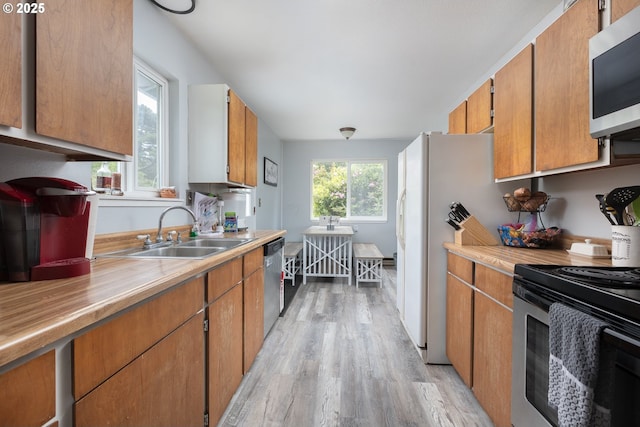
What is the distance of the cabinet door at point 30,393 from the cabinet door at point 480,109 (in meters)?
2.46

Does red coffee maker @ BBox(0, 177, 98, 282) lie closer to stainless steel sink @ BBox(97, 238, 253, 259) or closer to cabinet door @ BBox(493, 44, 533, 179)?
→ stainless steel sink @ BBox(97, 238, 253, 259)

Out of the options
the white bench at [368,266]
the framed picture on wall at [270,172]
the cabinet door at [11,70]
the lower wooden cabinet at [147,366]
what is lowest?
the white bench at [368,266]

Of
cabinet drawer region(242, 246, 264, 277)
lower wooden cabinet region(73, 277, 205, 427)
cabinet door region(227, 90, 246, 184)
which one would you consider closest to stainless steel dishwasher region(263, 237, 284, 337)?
cabinet drawer region(242, 246, 264, 277)

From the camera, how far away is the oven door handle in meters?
0.67

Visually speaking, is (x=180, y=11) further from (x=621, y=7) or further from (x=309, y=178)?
(x=309, y=178)

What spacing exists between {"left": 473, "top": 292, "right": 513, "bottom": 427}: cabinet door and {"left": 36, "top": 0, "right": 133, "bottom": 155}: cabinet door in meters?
1.82

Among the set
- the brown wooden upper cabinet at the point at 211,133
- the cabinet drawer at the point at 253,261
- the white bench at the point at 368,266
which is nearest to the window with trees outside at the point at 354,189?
the white bench at the point at 368,266

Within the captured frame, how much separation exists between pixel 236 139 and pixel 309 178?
3294 millimetres

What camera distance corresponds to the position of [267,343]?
7.56 ft

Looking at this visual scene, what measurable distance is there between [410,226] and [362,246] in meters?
2.45

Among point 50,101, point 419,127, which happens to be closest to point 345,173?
point 419,127

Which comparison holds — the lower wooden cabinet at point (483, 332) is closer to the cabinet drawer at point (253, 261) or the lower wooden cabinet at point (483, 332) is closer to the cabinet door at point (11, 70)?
the cabinet drawer at point (253, 261)

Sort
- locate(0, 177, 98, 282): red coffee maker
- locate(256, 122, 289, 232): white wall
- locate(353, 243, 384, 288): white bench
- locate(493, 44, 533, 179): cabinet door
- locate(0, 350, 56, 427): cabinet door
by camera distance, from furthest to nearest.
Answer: locate(256, 122, 289, 232): white wall
locate(353, 243, 384, 288): white bench
locate(493, 44, 533, 179): cabinet door
locate(0, 177, 98, 282): red coffee maker
locate(0, 350, 56, 427): cabinet door

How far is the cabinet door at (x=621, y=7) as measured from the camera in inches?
39.8
